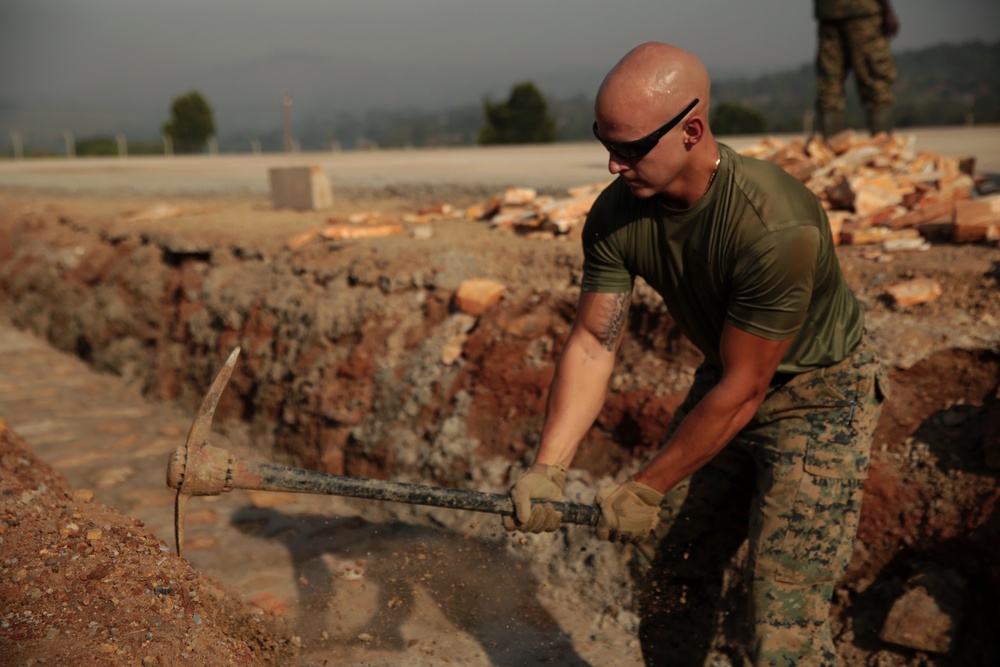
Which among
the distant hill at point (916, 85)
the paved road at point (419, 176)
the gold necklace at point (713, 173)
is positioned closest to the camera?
the gold necklace at point (713, 173)

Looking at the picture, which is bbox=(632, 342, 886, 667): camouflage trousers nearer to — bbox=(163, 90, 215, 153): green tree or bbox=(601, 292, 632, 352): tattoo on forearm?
bbox=(601, 292, 632, 352): tattoo on forearm

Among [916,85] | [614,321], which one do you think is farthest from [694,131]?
[916,85]

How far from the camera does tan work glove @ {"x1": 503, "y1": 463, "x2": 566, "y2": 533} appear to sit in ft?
7.47

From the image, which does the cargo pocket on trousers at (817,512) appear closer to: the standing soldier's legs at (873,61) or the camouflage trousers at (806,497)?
the camouflage trousers at (806,497)

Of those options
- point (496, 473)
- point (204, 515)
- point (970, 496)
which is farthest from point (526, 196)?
point (970, 496)

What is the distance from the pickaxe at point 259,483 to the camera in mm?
2191

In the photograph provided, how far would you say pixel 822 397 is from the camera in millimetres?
2311

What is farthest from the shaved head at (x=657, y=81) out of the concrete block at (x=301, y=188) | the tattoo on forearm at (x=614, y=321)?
the concrete block at (x=301, y=188)

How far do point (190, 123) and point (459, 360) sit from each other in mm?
33473

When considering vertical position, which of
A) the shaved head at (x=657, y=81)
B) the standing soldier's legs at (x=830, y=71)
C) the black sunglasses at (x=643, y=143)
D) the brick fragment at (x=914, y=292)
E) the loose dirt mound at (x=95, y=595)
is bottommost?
the loose dirt mound at (x=95, y=595)

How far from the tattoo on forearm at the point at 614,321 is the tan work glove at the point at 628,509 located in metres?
0.43

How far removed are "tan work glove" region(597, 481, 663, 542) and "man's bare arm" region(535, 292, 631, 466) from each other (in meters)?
0.20

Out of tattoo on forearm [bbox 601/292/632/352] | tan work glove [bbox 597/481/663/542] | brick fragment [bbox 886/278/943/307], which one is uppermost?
tattoo on forearm [bbox 601/292/632/352]

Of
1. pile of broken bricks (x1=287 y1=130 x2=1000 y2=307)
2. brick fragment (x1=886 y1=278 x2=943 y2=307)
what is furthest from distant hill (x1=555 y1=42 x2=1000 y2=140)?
brick fragment (x1=886 y1=278 x2=943 y2=307)
